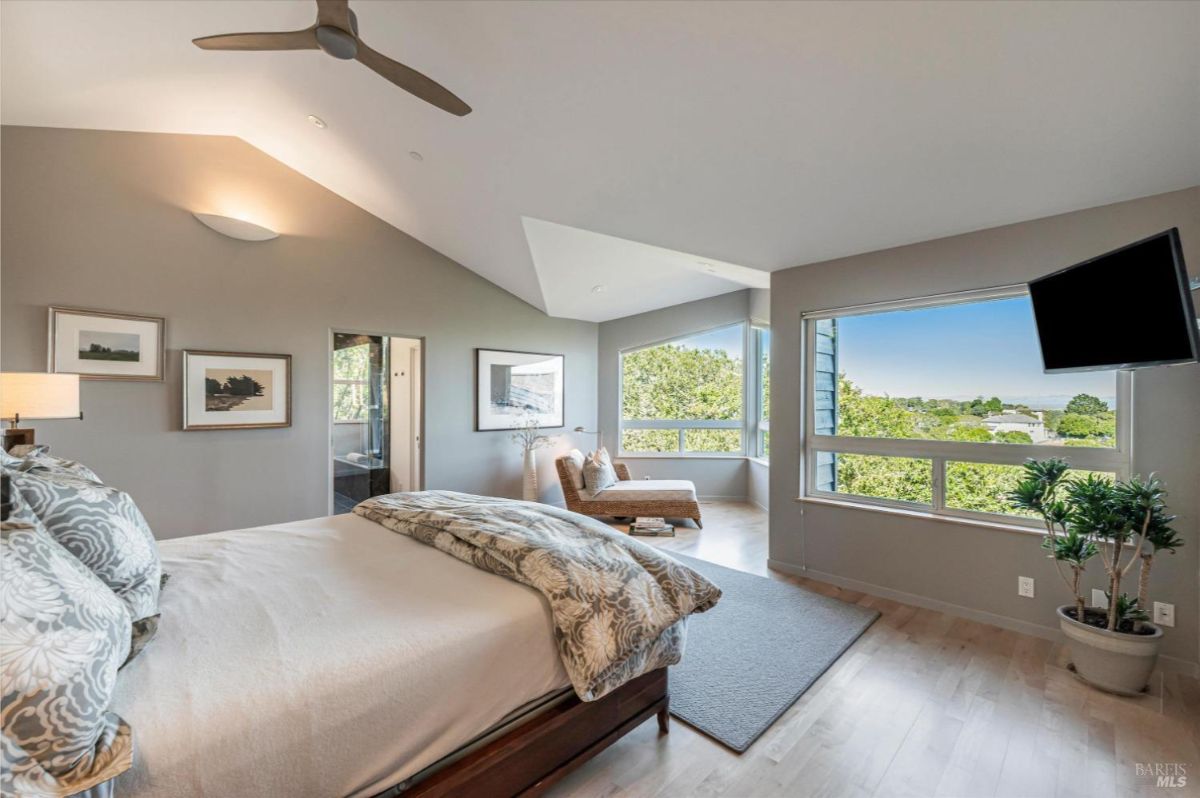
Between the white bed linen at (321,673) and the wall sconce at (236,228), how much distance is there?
9.37ft

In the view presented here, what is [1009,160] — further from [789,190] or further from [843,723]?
[843,723]

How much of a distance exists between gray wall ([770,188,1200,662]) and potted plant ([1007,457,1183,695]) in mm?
153

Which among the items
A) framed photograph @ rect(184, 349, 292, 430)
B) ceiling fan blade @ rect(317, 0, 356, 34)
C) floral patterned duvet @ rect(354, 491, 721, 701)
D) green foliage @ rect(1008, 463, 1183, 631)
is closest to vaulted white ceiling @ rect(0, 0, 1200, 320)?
ceiling fan blade @ rect(317, 0, 356, 34)

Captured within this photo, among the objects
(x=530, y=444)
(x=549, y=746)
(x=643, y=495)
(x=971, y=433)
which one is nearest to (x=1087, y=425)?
(x=971, y=433)

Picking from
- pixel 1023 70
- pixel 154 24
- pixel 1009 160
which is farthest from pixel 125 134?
pixel 1009 160

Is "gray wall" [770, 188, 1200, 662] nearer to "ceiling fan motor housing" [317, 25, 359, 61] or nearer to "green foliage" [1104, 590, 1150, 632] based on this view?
"green foliage" [1104, 590, 1150, 632]

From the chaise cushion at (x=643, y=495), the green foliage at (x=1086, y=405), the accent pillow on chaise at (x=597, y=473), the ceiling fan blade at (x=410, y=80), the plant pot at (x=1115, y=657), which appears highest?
the ceiling fan blade at (x=410, y=80)

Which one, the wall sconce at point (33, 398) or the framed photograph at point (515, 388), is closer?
the wall sconce at point (33, 398)

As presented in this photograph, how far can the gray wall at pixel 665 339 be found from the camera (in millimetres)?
6066

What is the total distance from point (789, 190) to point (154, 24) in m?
3.39

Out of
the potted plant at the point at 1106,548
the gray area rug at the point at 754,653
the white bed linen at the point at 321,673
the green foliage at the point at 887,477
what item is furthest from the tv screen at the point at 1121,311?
the white bed linen at the point at 321,673

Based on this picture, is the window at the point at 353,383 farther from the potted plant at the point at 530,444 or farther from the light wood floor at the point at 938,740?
the light wood floor at the point at 938,740

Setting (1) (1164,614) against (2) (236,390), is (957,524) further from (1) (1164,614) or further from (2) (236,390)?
(2) (236,390)

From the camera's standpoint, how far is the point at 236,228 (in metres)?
3.68
